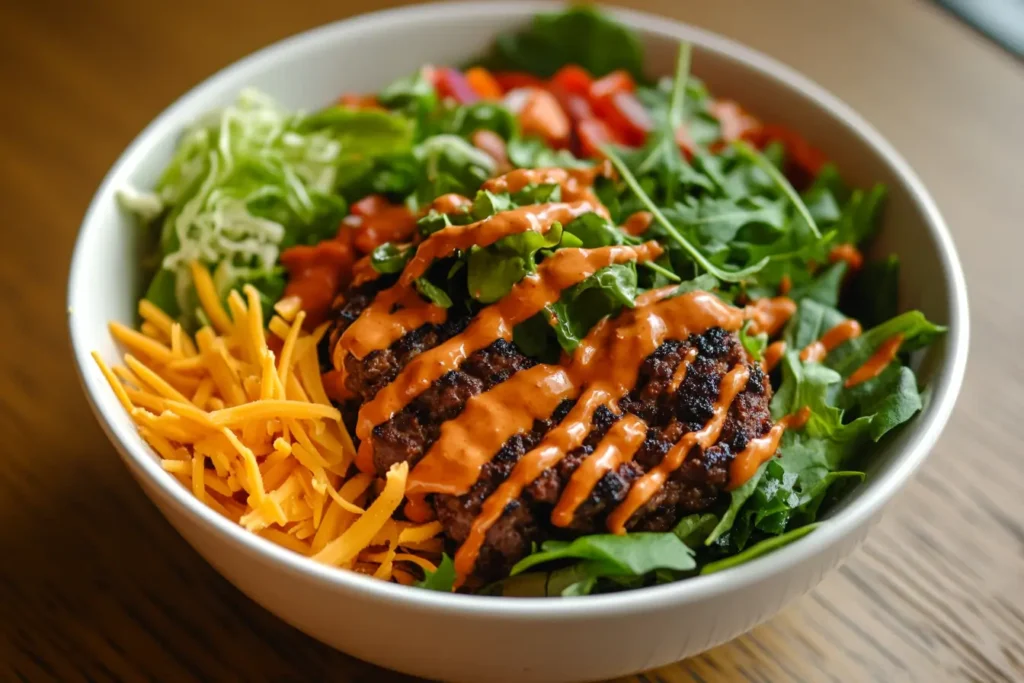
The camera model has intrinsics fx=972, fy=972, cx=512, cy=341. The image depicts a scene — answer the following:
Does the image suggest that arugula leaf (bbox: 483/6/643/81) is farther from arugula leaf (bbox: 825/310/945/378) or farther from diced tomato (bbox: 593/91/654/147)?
arugula leaf (bbox: 825/310/945/378)

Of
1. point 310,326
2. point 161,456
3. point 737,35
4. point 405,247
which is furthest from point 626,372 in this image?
point 737,35

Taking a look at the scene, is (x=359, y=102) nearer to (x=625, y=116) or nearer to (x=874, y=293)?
(x=625, y=116)

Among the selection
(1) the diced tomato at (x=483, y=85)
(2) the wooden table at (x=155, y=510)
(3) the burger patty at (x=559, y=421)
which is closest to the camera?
(3) the burger patty at (x=559, y=421)

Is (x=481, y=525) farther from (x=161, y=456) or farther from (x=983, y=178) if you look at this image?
(x=983, y=178)

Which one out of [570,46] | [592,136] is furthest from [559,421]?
[570,46]

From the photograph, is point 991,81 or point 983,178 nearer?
point 983,178

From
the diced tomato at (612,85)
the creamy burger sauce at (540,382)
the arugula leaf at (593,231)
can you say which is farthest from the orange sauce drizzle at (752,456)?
the diced tomato at (612,85)

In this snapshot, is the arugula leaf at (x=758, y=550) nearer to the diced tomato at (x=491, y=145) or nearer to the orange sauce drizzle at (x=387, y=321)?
the orange sauce drizzle at (x=387, y=321)
